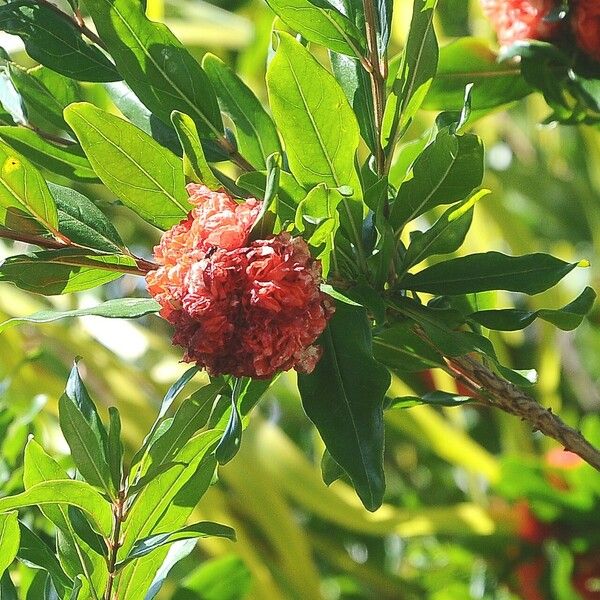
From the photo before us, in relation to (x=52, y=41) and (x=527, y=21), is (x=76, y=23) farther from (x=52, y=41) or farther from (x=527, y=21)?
(x=527, y=21)

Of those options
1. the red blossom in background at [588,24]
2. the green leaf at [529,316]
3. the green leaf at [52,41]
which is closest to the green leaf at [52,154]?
the green leaf at [52,41]

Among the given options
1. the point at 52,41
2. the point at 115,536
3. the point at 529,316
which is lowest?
the point at 115,536

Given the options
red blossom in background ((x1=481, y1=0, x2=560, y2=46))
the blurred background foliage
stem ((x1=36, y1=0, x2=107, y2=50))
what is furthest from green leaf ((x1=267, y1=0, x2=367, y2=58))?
the blurred background foliage

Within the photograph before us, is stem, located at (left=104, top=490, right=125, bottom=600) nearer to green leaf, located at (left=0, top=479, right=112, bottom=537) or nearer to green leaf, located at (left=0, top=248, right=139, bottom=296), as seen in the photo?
green leaf, located at (left=0, top=479, right=112, bottom=537)

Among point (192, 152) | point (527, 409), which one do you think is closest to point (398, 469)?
point (527, 409)

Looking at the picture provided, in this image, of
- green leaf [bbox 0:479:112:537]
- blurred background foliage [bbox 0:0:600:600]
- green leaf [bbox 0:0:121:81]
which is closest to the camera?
green leaf [bbox 0:479:112:537]

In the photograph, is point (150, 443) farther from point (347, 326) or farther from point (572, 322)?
point (572, 322)

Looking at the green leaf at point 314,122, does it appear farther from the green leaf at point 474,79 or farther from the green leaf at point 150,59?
Result: the green leaf at point 474,79
